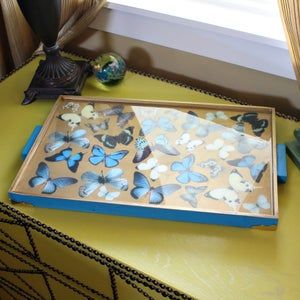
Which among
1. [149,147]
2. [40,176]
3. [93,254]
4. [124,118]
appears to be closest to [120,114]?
[124,118]

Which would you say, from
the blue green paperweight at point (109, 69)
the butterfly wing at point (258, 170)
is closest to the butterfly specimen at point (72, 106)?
the blue green paperweight at point (109, 69)

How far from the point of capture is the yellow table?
2.41 feet

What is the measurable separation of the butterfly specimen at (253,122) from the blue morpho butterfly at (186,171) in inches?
5.5

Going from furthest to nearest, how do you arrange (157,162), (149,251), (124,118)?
1. (124,118)
2. (157,162)
3. (149,251)

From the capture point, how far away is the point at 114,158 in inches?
35.6

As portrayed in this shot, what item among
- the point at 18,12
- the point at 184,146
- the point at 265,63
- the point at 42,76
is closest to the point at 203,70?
the point at 265,63

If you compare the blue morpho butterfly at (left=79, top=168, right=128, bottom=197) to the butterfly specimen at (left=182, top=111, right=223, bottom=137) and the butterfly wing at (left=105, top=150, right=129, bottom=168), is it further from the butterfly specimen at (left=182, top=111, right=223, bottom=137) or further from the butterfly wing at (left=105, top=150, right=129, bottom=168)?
A: the butterfly specimen at (left=182, top=111, right=223, bottom=137)

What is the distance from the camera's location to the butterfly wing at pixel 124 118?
98 centimetres

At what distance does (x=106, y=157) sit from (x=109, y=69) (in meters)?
0.27

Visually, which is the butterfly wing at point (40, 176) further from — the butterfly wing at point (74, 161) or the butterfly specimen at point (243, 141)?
the butterfly specimen at point (243, 141)

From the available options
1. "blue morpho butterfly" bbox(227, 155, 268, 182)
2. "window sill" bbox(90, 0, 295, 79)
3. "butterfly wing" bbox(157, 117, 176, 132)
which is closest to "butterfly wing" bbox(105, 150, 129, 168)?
"butterfly wing" bbox(157, 117, 176, 132)

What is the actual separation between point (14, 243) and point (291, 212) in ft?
1.87

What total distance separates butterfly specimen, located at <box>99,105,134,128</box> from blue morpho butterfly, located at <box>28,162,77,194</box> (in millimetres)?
184

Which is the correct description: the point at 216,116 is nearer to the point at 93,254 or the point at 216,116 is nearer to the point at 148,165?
the point at 148,165
